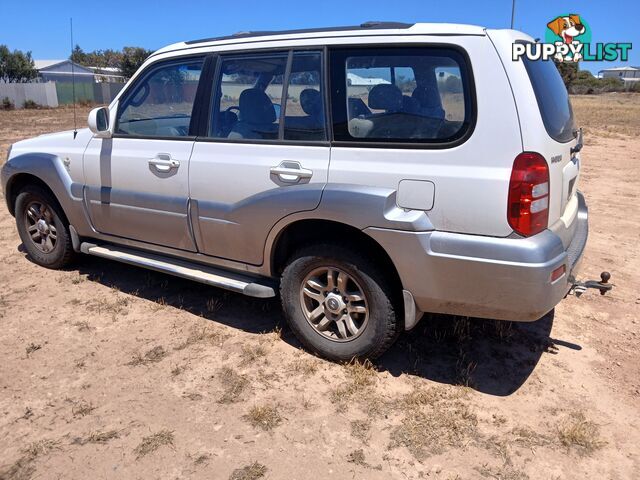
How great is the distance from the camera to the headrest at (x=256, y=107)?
3.65 meters

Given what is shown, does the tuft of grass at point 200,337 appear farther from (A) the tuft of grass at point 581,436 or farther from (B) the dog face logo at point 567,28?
(B) the dog face logo at point 567,28

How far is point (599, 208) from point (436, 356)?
530 cm

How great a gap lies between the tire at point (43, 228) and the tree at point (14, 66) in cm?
5227

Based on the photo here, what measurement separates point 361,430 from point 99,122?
3057mm

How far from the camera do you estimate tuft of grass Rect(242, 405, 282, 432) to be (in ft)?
9.69

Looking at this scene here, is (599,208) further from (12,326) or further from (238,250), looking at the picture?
(12,326)

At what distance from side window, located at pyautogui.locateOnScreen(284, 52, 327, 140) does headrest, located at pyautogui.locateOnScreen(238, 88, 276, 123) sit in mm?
178

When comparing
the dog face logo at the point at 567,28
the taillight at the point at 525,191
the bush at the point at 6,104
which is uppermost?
the bush at the point at 6,104

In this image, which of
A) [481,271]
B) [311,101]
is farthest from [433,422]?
[311,101]

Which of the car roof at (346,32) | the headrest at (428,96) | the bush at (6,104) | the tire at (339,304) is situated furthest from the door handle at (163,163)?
the bush at (6,104)

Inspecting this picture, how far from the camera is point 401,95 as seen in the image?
319 cm

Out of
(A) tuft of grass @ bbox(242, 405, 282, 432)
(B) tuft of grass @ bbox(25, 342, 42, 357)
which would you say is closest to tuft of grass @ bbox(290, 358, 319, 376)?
(A) tuft of grass @ bbox(242, 405, 282, 432)

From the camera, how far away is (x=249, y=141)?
3.61 meters

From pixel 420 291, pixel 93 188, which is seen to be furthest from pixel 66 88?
pixel 420 291
